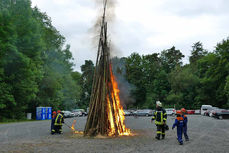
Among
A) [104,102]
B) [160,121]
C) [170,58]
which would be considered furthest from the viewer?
[170,58]

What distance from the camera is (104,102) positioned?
13.7 m

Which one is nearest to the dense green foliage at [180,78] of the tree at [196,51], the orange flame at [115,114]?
→ the tree at [196,51]

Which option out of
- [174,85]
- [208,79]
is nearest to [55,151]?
[208,79]

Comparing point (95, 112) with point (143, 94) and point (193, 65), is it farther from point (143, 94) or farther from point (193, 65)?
point (193, 65)

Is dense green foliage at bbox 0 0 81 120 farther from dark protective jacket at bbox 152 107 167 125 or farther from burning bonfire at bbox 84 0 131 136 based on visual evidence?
dark protective jacket at bbox 152 107 167 125

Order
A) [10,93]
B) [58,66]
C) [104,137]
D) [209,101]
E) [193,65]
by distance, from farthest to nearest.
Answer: [193,65]
[209,101]
[58,66]
[10,93]
[104,137]

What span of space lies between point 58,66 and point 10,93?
13.0 m

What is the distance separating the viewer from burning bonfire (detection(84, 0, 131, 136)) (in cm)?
1368

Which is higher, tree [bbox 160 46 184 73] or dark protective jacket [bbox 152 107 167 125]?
tree [bbox 160 46 184 73]

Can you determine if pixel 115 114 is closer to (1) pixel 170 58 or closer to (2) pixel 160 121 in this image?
(2) pixel 160 121

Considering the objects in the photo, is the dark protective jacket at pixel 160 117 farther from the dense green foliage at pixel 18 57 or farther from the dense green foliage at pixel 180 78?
the dense green foliage at pixel 180 78

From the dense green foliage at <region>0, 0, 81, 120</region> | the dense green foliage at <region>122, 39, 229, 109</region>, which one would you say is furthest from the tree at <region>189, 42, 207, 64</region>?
the dense green foliage at <region>0, 0, 81, 120</region>

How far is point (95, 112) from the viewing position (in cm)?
1366

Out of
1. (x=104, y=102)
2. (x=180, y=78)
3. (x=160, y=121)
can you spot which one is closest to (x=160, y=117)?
(x=160, y=121)
